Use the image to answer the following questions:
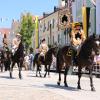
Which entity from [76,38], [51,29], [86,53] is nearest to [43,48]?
[76,38]

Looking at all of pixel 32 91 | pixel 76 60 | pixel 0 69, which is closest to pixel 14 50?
pixel 76 60

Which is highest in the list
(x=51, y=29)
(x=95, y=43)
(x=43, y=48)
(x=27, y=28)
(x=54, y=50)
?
(x=27, y=28)

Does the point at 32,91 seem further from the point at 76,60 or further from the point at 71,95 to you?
the point at 76,60

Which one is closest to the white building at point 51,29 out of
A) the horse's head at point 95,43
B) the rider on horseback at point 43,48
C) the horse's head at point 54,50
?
the rider on horseback at point 43,48

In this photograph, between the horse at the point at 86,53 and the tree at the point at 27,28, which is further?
the tree at the point at 27,28

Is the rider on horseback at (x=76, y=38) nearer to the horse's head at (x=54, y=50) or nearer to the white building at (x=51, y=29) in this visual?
the horse's head at (x=54, y=50)

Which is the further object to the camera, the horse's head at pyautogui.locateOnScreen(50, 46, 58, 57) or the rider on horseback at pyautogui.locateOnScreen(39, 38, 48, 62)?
the rider on horseback at pyautogui.locateOnScreen(39, 38, 48, 62)

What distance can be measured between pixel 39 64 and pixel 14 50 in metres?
4.60

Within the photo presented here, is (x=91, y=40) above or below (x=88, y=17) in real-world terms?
below

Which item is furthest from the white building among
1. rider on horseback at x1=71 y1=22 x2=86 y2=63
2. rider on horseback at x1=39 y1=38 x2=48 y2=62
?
rider on horseback at x1=71 y1=22 x2=86 y2=63

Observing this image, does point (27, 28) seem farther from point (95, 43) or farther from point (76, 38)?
point (95, 43)

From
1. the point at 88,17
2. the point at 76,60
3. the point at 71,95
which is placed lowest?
the point at 71,95

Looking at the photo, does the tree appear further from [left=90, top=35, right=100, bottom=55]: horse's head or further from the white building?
[left=90, top=35, right=100, bottom=55]: horse's head

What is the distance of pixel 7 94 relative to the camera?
1528 cm
